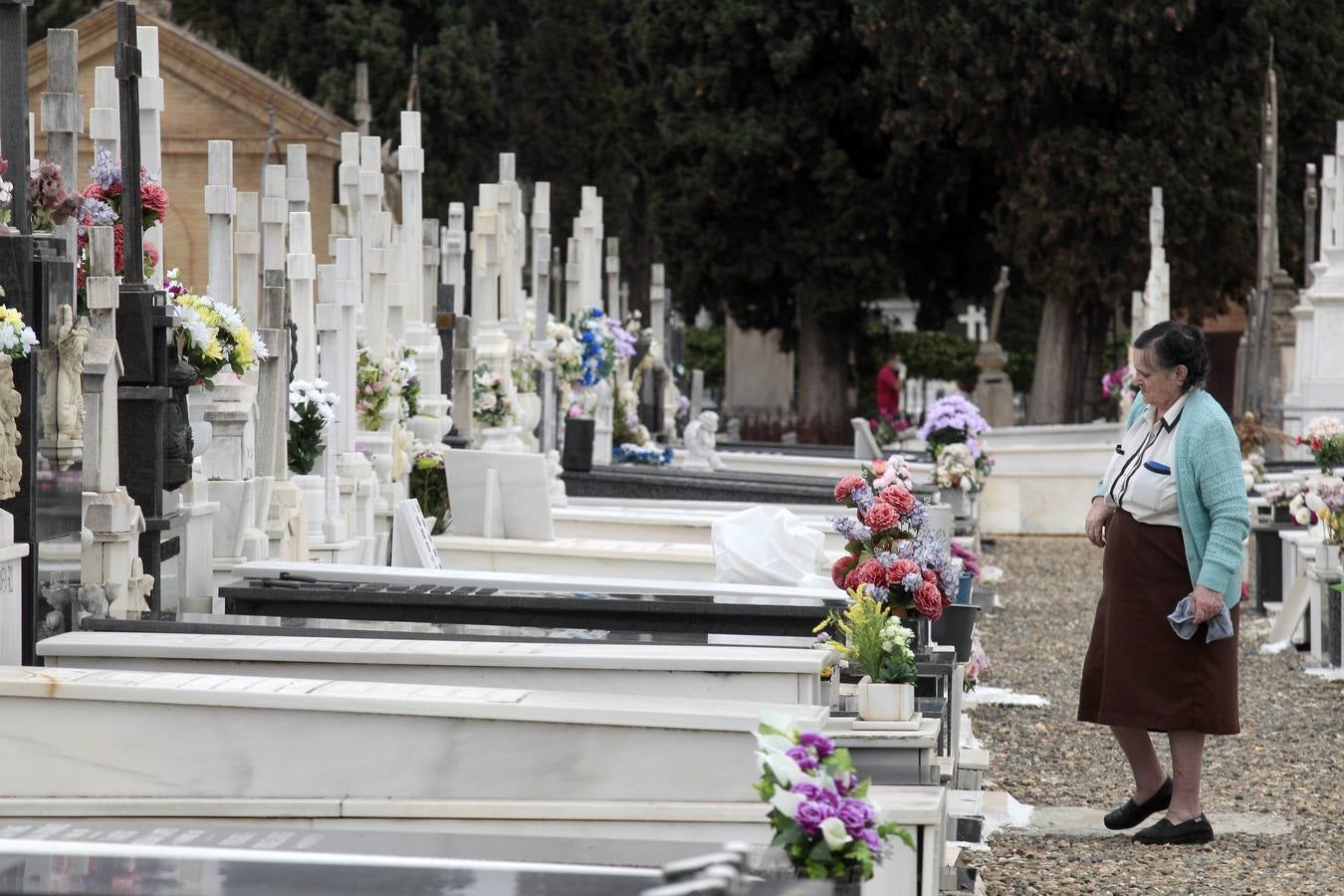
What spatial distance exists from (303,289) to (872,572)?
4.38 m

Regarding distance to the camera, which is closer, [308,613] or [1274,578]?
[308,613]

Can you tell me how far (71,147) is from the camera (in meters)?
6.66

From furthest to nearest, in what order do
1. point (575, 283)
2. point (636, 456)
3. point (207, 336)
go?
1. point (575, 283)
2. point (636, 456)
3. point (207, 336)

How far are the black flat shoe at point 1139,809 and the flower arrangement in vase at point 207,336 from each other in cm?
335

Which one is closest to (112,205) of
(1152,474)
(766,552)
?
(766,552)

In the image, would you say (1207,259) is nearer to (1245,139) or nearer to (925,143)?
(1245,139)

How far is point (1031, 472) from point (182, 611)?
14617mm

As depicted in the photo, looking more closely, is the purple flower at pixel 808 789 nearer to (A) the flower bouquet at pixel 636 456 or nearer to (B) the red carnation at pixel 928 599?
(B) the red carnation at pixel 928 599

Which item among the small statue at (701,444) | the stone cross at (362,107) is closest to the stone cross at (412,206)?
the small statue at (701,444)

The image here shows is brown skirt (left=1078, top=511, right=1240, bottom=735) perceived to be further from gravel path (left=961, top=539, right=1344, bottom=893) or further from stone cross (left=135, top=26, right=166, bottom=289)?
stone cross (left=135, top=26, right=166, bottom=289)

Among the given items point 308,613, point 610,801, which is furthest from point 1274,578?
point 610,801

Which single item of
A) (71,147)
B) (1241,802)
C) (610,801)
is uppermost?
(71,147)

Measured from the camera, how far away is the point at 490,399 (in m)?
12.5

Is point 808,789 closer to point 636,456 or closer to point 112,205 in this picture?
point 112,205
